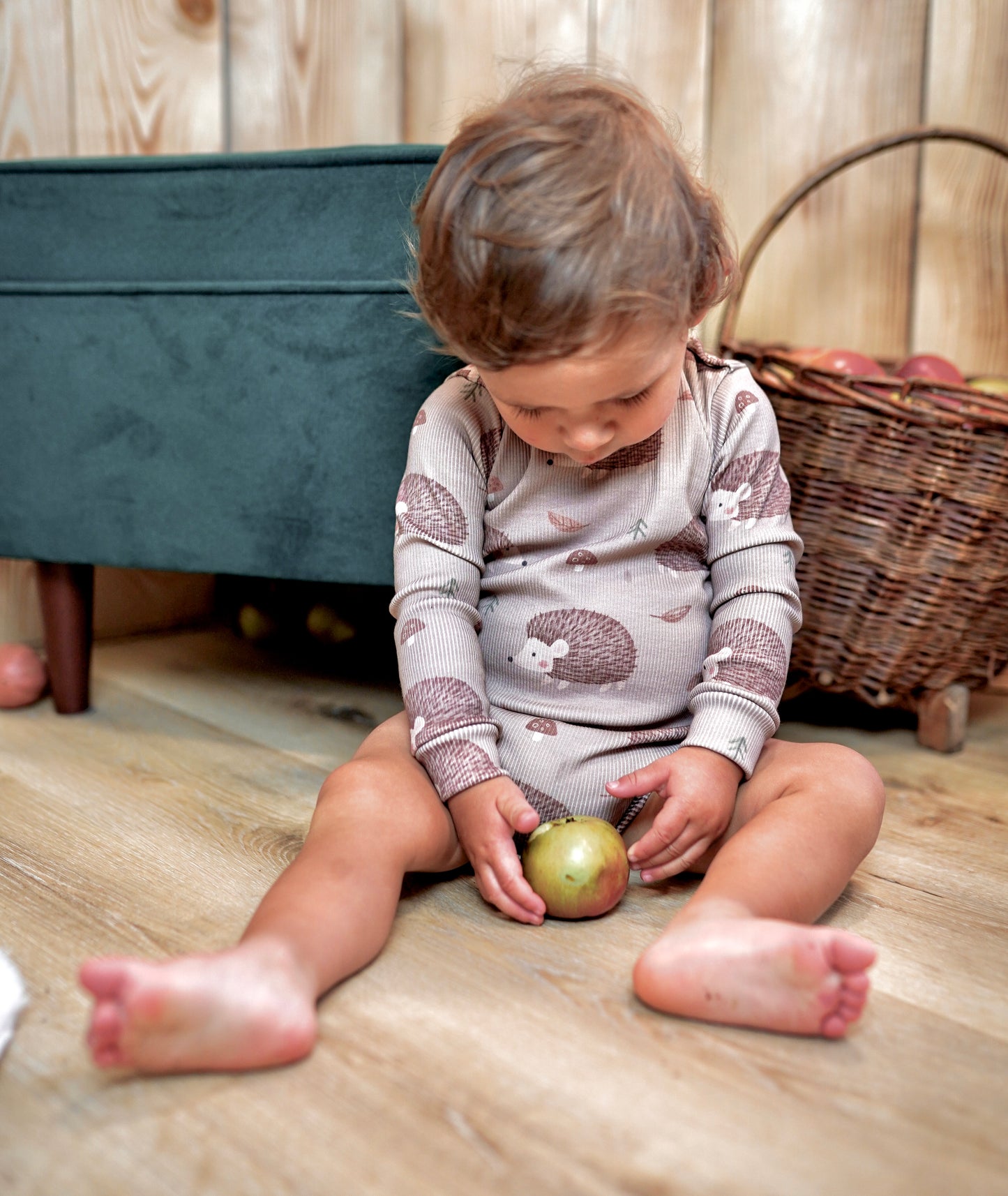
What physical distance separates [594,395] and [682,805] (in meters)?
0.32

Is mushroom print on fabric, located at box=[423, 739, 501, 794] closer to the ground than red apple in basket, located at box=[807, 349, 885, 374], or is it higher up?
closer to the ground

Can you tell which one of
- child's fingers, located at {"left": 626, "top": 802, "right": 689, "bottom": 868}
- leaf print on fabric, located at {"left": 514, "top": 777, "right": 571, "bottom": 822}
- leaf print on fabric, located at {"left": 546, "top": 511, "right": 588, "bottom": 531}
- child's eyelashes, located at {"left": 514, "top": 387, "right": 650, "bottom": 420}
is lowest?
leaf print on fabric, located at {"left": 514, "top": 777, "right": 571, "bottom": 822}

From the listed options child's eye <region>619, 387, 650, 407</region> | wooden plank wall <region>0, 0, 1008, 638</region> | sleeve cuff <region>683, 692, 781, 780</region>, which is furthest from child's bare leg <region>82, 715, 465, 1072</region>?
wooden plank wall <region>0, 0, 1008, 638</region>

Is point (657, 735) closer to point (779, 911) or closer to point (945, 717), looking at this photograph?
point (779, 911)

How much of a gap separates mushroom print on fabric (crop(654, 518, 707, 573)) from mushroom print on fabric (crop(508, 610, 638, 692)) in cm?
8

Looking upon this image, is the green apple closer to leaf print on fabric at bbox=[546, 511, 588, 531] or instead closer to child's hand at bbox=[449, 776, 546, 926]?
leaf print on fabric at bbox=[546, 511, 588, 531]

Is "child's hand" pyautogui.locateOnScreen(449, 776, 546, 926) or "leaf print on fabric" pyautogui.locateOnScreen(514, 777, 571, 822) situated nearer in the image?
"child's hand" pyautogui.locateOnScreen(449, 776, 546, 926)

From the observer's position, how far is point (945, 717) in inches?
52.1

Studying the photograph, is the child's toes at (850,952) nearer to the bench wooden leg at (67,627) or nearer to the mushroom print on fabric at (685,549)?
the mushroom print on fabric at (685,549)

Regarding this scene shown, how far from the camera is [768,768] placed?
925 millimetres

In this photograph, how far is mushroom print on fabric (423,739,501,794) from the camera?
0.89 meters

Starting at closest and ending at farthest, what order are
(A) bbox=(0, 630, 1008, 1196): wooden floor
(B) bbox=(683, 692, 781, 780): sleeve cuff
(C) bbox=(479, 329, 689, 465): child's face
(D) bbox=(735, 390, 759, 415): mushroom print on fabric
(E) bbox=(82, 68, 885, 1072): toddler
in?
1. (A) bbox=(0, 630, 1008, 1196): wooden floor
2. (E) bbox=(82, 68, 885, 1072): toddler
3. (C) bbox=(479, 329, 689, 465): child's face
4. (B) bbox=(683, 692, 781, 780): sleeve cuff
5. (D) bbox=(735, 390, 759, 415): mushroom print on fabric

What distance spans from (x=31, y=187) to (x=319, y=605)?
69cm

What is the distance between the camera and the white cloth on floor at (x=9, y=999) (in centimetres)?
69
